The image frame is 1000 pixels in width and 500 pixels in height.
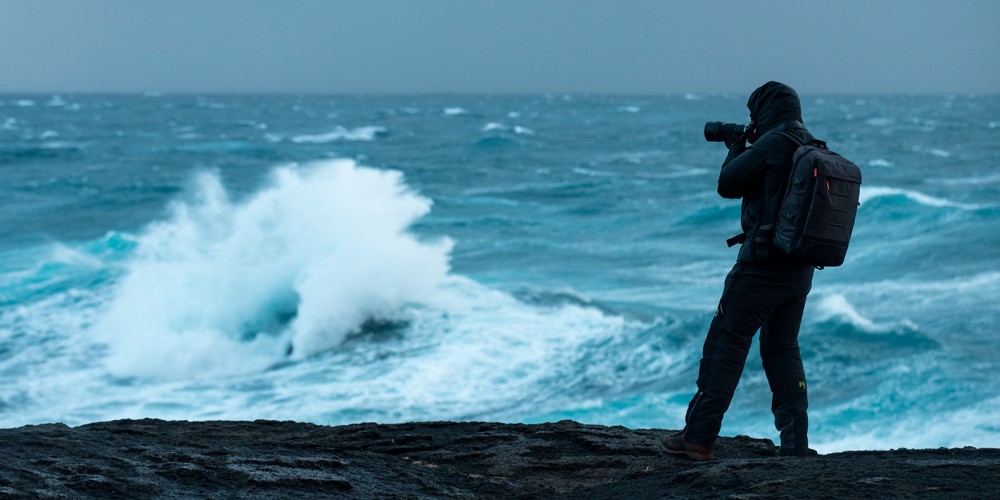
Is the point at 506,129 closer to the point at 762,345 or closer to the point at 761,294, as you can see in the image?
the point at 762,345

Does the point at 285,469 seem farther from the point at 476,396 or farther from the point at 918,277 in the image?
the point at 918,277

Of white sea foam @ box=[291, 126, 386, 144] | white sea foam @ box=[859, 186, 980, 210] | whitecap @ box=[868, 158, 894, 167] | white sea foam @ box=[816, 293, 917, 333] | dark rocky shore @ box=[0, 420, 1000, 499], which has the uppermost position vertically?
white sea foam @ box=[291, 126, 386, 144]

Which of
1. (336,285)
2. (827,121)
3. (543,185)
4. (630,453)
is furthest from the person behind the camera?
(827,121)

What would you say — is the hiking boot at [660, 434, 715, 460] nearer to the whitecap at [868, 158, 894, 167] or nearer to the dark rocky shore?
the dark rocky shore

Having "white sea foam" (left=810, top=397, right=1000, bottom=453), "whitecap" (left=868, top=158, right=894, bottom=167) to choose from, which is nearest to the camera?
"white sea foam" (left=810, top=397, right=1000, bottom=453)

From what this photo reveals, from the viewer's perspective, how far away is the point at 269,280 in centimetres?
1445

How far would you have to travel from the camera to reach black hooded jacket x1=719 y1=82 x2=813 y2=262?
375 cm

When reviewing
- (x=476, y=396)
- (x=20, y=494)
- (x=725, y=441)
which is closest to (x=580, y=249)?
(x=476, y=396)

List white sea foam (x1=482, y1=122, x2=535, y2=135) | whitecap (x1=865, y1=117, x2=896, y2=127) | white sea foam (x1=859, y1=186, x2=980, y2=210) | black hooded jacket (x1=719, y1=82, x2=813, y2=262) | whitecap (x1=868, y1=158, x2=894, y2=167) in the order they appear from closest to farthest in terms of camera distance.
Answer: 1. black hooded jacket (x1=719, y1=82, x2=813, y2=262)
2. white sea foam (x1=859, y1=186, x2=980, y2=210)
3. whitecap (x1=868, y1=158, x2=894, y2=167)
4. white sea foam (x1=482, y1=122, x2=535, y2=135)
5. whitecap (x1=865, y1=117, x2=896, y2=127)

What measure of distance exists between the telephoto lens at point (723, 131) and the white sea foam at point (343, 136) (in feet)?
136

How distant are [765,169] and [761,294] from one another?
48 cm

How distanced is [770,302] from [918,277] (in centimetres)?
1281

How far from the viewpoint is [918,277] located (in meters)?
15.5

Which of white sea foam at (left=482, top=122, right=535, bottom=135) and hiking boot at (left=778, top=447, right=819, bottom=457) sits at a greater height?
white sea foam at (left=482, top=122, right=535, bottom=135)
